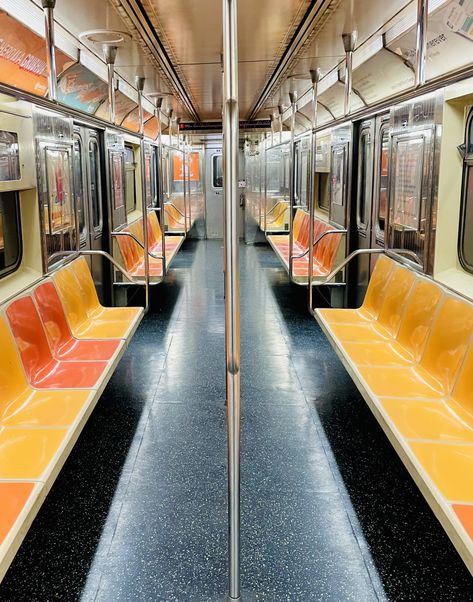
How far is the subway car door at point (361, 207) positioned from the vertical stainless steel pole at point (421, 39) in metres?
1.82

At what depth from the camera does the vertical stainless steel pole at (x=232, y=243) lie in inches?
60.3

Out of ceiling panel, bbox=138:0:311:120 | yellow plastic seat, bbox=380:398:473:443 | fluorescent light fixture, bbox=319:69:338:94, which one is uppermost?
fluorescent light fixture, bbox=319:69:338:94

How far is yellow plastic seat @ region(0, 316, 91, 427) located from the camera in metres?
2.53

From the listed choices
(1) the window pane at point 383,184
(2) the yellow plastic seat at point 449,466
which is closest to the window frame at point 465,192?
(1) the window pane at point 383,184

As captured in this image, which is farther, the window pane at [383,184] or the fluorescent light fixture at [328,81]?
the fluorescent light fixture at [328,81]

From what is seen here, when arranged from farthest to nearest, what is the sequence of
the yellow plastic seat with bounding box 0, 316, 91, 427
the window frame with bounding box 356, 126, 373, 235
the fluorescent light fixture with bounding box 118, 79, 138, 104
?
the fluorescent light fixture with bounding box 118, 79, 138, 104, the window frame with bounding box 356, 126, 373, 235, the yellow plastic seat with bounding box 0, 316, 91, 427

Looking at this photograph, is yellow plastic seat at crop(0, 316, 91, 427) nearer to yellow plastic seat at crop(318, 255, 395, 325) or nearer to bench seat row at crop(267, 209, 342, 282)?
yellow plastic seat at crop(318, 255, 395, 325)

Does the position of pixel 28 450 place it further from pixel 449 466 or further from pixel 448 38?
pixel 448 38

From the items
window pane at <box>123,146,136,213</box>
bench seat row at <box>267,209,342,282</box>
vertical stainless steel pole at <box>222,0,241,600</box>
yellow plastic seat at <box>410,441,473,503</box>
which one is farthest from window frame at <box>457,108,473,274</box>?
window pane at <box>123,146,136,213</box>

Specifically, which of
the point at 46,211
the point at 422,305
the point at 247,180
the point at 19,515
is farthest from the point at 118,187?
the point at 247,180

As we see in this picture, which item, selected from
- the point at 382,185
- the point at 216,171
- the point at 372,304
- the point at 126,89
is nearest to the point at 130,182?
the point at 126,89

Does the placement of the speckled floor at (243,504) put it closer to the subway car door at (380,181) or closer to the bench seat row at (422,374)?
the bench seat row at (422,374)

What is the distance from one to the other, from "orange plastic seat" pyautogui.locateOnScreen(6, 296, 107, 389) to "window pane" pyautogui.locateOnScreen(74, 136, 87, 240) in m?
1.70

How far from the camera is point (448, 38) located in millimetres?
3473
